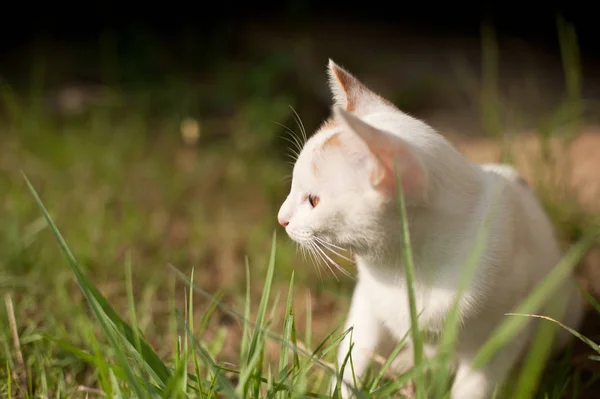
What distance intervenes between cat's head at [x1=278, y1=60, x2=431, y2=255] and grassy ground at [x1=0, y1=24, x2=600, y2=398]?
10cm

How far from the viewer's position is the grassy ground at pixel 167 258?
1.03m

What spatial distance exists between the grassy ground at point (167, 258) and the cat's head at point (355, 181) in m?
0.10

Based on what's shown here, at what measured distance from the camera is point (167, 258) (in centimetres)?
203

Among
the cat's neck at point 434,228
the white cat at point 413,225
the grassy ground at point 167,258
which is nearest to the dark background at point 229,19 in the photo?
the grassy ground at point 167,258

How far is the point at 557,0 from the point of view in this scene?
3.50 metres

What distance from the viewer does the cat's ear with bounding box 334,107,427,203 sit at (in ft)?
2.98

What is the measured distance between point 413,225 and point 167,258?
3.80ft

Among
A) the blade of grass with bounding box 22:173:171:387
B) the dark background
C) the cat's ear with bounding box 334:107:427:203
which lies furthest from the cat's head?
the dark background

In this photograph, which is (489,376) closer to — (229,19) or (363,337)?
(363,337)

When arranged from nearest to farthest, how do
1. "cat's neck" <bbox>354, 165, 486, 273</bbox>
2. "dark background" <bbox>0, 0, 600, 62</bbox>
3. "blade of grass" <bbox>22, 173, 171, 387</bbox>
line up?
"blade of grass" <bbox>22, 173, 171, 387</bbox> → "cat's neck" <bbox>354, 165, 486, 273</bbox> → "dark background" <bbox>0, 0, 600, 62</bbox>

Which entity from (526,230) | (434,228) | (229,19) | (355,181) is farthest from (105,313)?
(229,19)

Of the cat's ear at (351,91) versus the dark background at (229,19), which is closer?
the cat's ear at (351,91)

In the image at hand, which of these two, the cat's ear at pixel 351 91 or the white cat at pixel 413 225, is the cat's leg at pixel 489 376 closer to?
the white cat at pixel 413 225

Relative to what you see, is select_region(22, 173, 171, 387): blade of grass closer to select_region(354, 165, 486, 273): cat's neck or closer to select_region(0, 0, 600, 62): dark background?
select_region(354, 165, 486, 273): cat's neck
